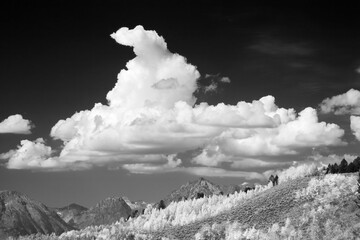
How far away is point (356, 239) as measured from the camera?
192125 mm
